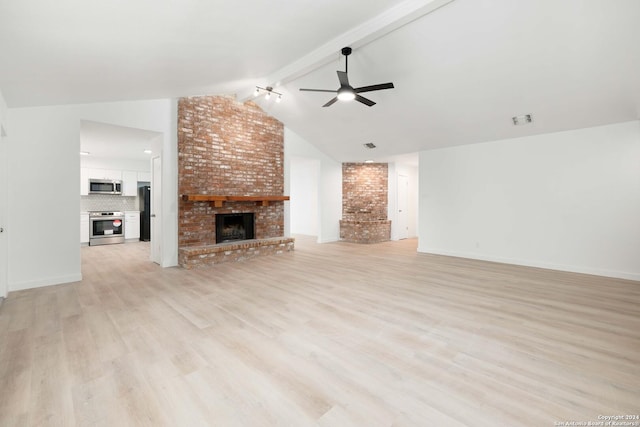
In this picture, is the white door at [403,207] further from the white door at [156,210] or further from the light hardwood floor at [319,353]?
the white door at [156,210]

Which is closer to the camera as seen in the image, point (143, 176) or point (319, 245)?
point (319, 245)

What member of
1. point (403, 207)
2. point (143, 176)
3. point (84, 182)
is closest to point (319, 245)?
point (403, 207)

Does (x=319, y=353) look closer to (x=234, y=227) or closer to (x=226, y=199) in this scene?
(x=226, y=199)

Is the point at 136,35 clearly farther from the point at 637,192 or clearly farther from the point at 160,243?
the point at 637,192

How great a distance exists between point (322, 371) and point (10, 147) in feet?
16.2

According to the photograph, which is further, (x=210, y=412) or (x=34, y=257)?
(x=34, y=257)

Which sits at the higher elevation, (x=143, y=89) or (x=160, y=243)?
(x=143, y=89)

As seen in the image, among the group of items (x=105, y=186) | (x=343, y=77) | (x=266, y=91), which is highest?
(x=266, y=91)

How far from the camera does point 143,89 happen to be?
419 centimetres

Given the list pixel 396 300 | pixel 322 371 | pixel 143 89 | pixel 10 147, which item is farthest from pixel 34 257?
pixel 396 300

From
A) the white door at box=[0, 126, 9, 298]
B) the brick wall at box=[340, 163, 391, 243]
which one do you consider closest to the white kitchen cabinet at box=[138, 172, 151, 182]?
the white door at box=[0, 126, 9, 298]

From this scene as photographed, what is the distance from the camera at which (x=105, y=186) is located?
8.12 metres

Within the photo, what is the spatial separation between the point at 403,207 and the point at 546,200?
14.6 feet

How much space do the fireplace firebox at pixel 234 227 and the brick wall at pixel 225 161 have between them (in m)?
0.13
